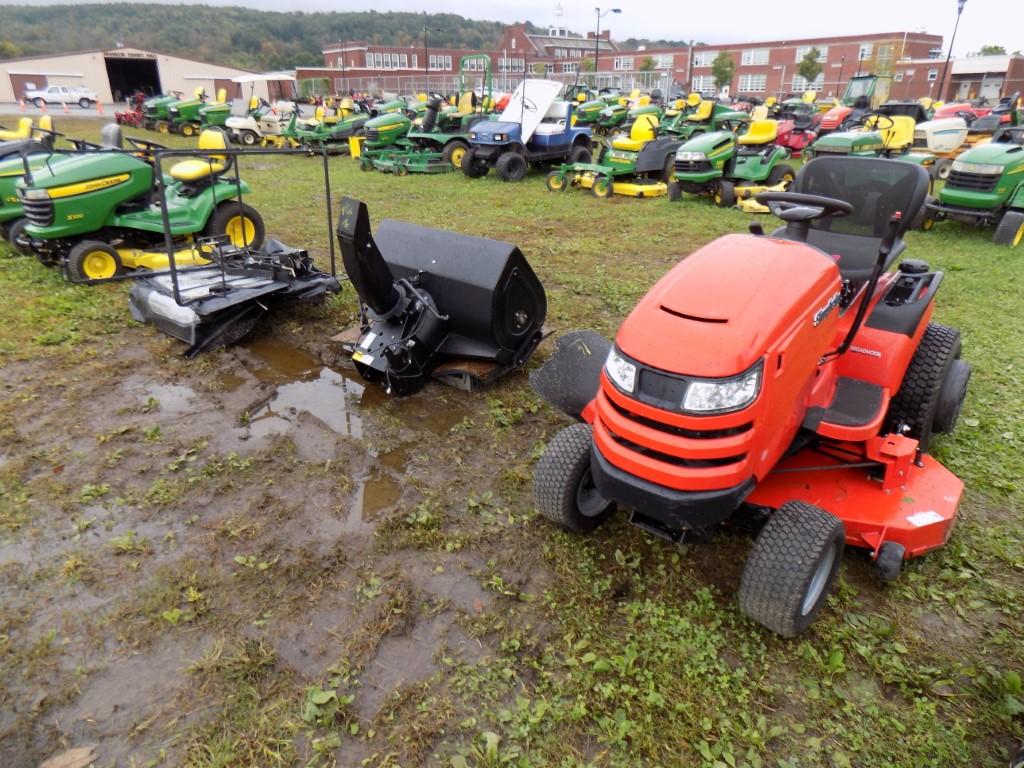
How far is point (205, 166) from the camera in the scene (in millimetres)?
6629

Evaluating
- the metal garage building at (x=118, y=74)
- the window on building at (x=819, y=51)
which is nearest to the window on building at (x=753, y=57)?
the window on building at (x=819, y=51)

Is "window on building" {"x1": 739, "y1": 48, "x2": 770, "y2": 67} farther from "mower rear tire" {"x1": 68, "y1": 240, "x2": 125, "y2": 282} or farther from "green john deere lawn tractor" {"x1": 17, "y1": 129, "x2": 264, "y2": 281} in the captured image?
"mower rear tire" {"x1": 68, "y1": 240, "x2": 125, "y2": 282}

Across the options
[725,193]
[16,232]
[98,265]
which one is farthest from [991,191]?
[16,232]

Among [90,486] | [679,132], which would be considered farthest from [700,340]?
[679,132]

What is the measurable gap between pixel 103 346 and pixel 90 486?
81.9 inches

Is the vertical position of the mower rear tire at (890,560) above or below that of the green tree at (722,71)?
below

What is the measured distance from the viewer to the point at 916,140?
43.0 ft

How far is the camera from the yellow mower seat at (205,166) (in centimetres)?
650

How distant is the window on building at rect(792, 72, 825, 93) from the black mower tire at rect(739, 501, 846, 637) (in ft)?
201

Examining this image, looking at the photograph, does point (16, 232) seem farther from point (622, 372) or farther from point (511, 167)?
point (511, 167)

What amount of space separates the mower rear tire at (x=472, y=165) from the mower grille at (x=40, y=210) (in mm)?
8042

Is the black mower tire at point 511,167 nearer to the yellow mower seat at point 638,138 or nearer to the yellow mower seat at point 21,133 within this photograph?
the yellow mower seat at point 638,138

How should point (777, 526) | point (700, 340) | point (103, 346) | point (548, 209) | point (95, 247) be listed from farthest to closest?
point (548, 209)
point (95, 247)
point (103, 346)
point (777, 526)
point (700, 340)

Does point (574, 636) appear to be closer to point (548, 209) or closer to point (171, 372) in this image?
point (171, 372)
